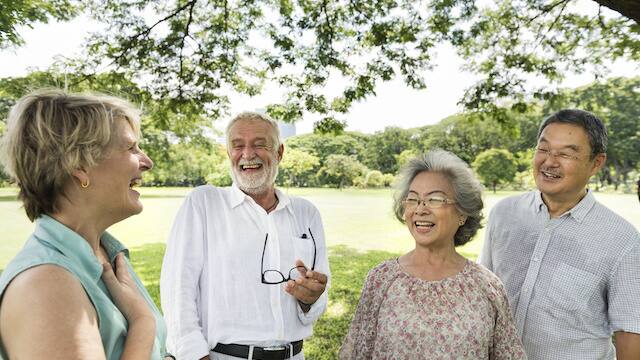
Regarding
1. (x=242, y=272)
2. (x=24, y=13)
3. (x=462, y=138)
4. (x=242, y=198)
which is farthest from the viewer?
(x=462, y=138)

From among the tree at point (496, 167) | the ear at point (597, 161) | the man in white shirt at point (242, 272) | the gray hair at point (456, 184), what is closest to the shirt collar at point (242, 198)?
the man in white shirt at point (242, 272)

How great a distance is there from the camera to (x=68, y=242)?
1.25m

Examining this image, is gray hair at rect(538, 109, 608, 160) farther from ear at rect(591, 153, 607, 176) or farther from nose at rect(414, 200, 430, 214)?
nose at rect(414, 200, 430, 214)

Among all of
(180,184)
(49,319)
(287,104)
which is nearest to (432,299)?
(49,319)

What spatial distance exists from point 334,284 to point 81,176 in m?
9.84

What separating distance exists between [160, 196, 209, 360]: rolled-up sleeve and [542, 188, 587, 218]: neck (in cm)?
204

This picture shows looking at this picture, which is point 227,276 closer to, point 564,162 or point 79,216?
point 79,216

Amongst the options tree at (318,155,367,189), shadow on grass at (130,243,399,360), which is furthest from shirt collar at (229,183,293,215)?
tree at (318,155,367,189)

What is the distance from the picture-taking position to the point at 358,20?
8.66 meters

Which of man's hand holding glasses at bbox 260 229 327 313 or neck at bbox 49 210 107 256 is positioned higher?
neck at bbox 49 210 107 256

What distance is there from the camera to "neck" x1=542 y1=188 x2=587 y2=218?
2.49 m

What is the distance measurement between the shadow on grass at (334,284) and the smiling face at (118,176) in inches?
218

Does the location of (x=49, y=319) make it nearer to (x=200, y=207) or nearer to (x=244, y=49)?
(x=200, y=207)

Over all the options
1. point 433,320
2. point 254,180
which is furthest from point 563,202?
point 254,180
